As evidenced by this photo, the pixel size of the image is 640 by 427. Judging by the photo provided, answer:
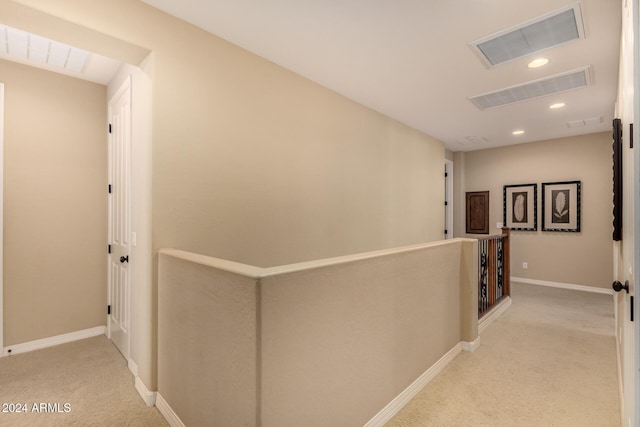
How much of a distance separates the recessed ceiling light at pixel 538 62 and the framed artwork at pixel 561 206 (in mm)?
3677

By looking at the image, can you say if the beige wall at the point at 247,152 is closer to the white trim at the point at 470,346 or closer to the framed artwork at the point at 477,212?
the white trim at the point at 470,346

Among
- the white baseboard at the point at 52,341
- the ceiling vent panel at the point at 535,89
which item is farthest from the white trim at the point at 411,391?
the white baseboard at the point at 52,341

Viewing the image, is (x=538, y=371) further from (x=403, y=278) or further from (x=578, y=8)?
(x=578, y=8)

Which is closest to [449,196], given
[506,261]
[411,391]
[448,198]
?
[448,198]

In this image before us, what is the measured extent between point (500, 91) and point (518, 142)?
3.08 meters

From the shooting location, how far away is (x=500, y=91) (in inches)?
141

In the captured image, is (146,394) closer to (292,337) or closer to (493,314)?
(292,337)

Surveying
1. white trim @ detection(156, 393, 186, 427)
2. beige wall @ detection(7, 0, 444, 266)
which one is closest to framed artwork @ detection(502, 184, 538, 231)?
beige wall @ detection(7, 0, 444, 266)

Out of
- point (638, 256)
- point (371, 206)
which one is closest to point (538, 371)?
point (638, 256)

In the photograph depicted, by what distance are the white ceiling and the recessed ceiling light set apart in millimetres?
49

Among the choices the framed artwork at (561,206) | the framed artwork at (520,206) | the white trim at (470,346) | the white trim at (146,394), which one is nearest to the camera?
the white trim at (146,394)

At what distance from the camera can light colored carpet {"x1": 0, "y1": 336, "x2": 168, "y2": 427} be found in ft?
6.63

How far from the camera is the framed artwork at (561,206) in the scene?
554cm

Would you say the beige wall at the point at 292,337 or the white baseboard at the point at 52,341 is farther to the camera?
the white baseboard at the point at 52,341
